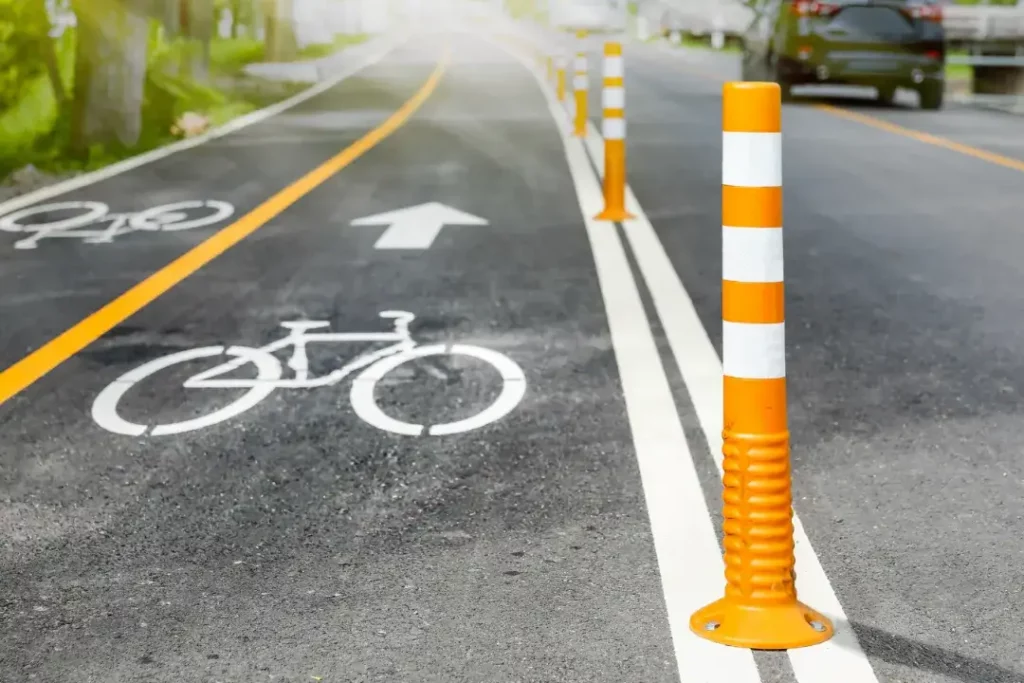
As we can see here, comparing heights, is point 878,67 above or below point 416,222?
above

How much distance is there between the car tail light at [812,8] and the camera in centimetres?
2136

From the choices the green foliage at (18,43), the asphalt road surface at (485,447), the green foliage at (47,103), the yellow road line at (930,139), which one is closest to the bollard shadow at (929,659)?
the asphalt road surface at (485,447)

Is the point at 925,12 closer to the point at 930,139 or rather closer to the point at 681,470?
the point at 930,139

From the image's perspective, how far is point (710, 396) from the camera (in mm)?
5770

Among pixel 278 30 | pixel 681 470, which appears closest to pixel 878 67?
pixel 278 30

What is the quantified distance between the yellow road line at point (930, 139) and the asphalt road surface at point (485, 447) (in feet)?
10.5

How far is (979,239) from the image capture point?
966 centimetres

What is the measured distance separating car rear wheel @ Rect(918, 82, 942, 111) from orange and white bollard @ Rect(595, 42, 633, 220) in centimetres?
1184

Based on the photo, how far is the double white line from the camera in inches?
136

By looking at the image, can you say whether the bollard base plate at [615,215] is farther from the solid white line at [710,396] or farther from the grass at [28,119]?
the grass at [28,119]

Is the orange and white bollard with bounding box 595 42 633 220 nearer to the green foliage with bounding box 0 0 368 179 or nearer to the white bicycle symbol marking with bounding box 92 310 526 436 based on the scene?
the white bicycle symbol marking with bounding box 92 310 526 436

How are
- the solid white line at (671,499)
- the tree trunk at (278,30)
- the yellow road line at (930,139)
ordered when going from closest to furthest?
the solid white line at (671,499) → the yellow road line at (930,139) → the tree trunk at (278,30)

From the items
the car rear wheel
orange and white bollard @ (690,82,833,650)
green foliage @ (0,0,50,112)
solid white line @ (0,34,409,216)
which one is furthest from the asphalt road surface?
the car rear wheel

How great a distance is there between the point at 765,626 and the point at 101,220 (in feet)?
27.2
